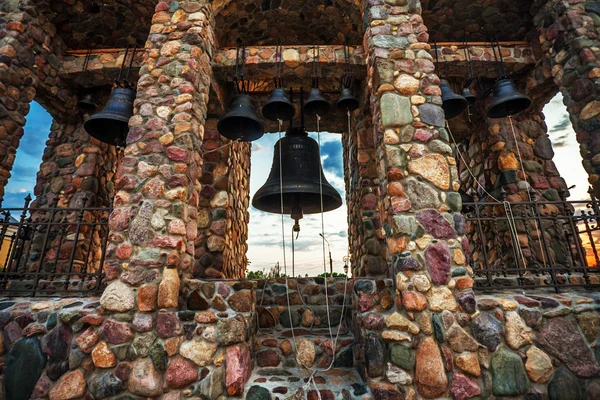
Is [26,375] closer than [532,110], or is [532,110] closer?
[26,375]

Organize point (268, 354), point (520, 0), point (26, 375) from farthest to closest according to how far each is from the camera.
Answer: point (520, 0)
point (268, 354)
point (26, 375)

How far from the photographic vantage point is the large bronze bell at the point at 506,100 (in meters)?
3.59

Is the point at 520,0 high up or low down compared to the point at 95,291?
up

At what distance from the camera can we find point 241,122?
138 inches

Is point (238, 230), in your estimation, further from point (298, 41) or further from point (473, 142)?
point (473, 142)

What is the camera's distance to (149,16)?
14.6ft

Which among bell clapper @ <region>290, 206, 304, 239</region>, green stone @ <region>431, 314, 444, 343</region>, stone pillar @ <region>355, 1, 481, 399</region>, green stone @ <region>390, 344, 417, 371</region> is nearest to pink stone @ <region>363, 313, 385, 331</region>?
stone pillar @ <region>355, 1, 481, 399</region>

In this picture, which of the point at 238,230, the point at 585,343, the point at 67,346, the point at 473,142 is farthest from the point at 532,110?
the point at 67,346

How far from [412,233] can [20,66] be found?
524 centimetres

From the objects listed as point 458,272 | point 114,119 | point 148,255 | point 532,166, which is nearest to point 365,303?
point 458,272

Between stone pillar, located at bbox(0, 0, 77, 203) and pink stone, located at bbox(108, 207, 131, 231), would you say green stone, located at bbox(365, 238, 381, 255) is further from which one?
stone pillar, located at bbox(0, 0, 77, 203)

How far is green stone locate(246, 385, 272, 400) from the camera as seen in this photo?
222 cm

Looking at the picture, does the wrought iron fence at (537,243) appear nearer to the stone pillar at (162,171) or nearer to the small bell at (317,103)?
the small bell at (317,103)

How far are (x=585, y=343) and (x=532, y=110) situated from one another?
3.93 m
